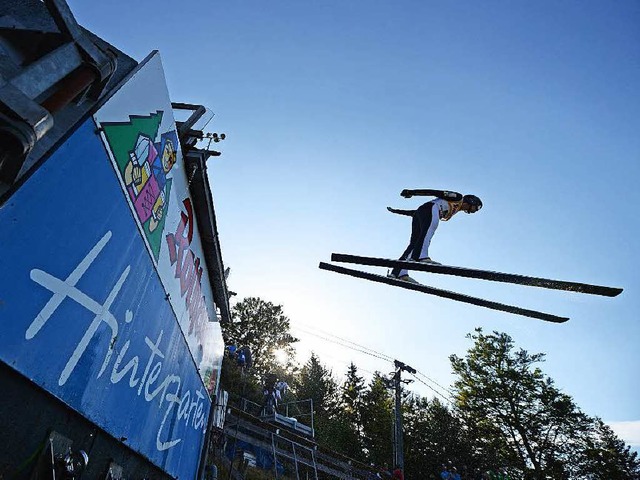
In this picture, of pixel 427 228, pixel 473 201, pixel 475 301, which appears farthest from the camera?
pixel 473 201

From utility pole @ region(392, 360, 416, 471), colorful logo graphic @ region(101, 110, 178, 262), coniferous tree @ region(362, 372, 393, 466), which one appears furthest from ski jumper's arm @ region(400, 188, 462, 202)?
coniferous tree @ region(362, 372, 393, 466)

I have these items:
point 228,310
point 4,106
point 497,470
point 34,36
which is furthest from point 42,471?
point 497,470

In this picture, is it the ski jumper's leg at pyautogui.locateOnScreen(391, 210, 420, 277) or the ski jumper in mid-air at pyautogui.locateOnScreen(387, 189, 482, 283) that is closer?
the ski jumper in mid-air at pyautogui.locateOnScreen(387, 189, 482, 283)

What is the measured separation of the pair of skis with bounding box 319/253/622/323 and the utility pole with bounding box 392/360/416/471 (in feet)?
40.9

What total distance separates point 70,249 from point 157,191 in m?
1.85

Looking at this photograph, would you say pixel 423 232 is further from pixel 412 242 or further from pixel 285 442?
pixel 285 442

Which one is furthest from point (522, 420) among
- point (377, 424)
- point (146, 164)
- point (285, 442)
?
point (146, 164)

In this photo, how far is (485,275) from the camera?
19.4ft

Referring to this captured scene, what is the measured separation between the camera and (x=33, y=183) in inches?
89.0

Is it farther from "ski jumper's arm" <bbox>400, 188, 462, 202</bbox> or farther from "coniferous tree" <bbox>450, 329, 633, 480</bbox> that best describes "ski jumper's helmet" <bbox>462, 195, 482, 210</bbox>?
"coniferous tree" <bbox>450, 329, 633, 480</bbox>

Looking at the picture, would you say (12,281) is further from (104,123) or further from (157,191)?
(157,191)

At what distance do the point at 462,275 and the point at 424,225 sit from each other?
1.36 m

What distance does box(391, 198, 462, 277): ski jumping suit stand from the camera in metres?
6.93

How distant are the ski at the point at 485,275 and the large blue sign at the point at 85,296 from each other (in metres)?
3.67
